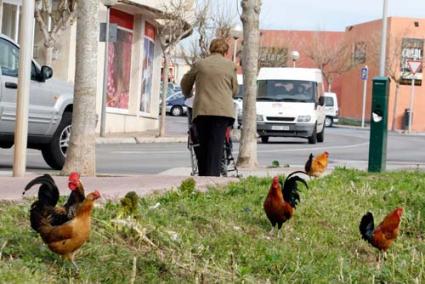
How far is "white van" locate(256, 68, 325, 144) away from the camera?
99.5 ft

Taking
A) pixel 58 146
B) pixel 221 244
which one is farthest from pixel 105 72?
pixel 221 244

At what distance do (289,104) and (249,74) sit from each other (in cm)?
1475

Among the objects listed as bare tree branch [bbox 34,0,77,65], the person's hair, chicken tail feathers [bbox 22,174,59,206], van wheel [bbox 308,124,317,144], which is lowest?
van wheel [bbox 308,124,317,144]

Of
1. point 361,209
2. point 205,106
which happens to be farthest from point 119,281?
point 205,106

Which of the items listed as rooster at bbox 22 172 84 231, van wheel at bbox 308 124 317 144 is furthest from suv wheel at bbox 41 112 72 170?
van wheel at bbox 308 124 317 144

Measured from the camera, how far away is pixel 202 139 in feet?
39.0

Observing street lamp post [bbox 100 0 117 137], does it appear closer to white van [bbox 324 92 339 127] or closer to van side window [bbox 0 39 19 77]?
van side window [bbox 0 39 19 77]

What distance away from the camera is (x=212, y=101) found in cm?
1164

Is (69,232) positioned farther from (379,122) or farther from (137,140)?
(137,140)

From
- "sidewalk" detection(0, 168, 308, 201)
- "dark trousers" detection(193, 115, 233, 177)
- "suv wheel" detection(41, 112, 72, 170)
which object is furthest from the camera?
"suv wheel" detection(41, 112, 72, 170)

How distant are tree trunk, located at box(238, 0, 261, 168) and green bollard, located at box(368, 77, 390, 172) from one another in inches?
91.5

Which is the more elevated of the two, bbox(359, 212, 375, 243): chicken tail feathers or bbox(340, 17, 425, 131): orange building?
bbox(340, 17, 425, 131): orange building

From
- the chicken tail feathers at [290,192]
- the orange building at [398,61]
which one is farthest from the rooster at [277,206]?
the orange building at [398,61]

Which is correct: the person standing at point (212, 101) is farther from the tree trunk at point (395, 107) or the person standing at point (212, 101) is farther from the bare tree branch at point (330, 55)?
the bare tree branch at point (330, 55)
